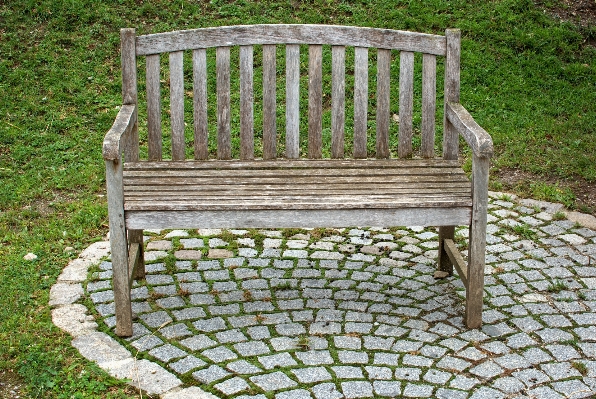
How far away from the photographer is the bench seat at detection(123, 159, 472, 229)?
174 inches

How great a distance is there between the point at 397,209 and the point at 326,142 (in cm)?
272

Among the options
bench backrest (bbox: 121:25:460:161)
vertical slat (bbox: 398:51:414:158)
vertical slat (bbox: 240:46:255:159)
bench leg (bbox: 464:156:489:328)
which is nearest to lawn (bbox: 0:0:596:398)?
bench backrest (bbox: 121:25:460:161)

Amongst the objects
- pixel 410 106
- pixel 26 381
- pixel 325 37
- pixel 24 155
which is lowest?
pixel 26 381

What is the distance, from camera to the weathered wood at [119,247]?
4.31 meters

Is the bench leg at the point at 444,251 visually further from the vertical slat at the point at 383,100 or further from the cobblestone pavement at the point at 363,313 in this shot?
the vertical slat at the point at 383,100

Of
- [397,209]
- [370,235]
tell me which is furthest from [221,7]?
[397,209]

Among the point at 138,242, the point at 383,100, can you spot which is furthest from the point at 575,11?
the point at 138,242

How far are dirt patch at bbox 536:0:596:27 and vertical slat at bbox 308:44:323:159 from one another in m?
4.62

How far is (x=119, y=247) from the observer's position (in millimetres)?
4438

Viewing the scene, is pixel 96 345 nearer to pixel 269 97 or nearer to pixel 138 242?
pixel 138 242

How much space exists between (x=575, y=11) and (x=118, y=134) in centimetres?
607

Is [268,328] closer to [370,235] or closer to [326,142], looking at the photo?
[370,235]

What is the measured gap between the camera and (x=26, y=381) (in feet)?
13.6

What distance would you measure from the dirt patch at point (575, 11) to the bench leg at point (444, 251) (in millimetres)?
4431
